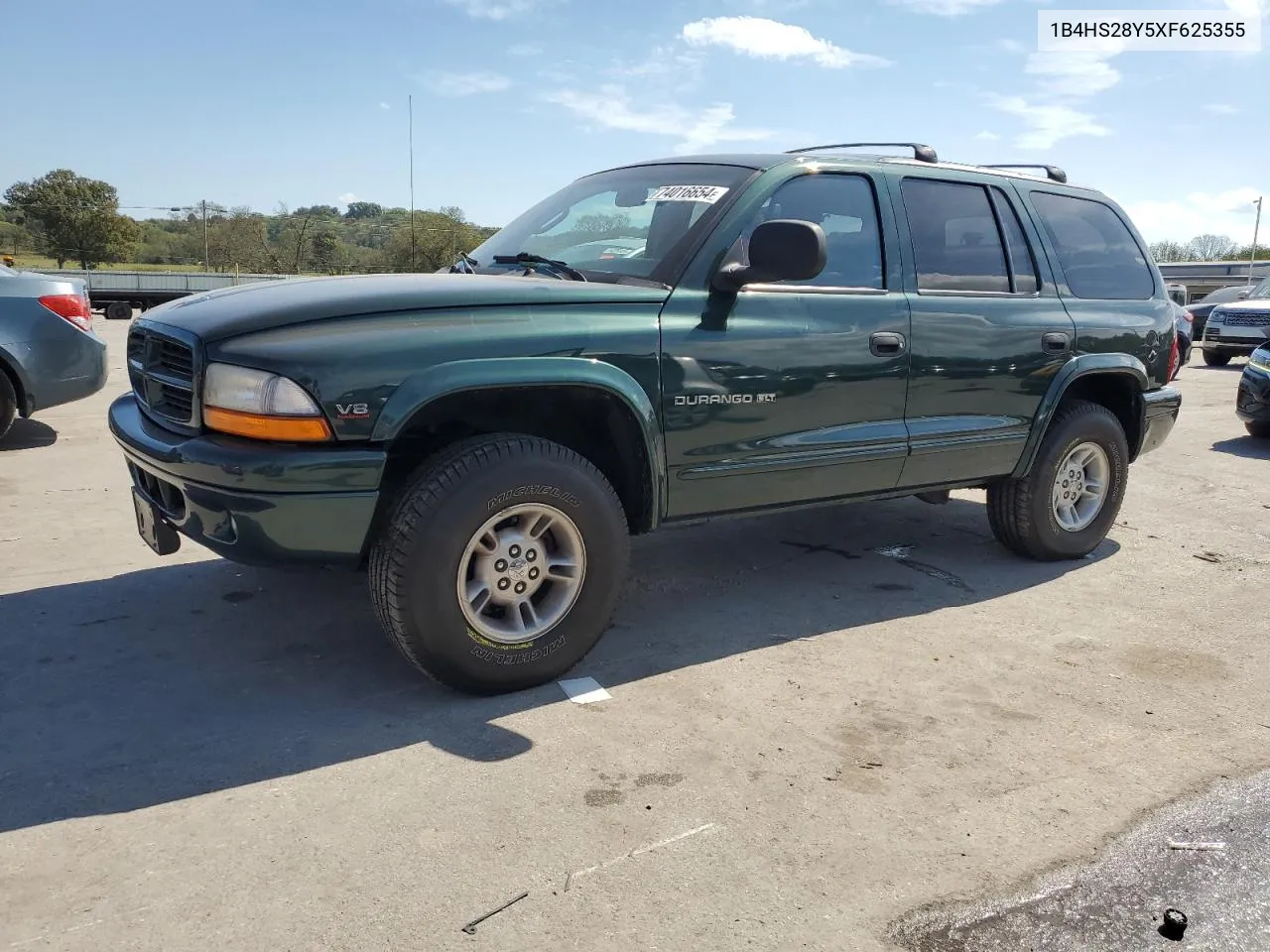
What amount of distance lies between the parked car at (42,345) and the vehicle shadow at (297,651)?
355 cm

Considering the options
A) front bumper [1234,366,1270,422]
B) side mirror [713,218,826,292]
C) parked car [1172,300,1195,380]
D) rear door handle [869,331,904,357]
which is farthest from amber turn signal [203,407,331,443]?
front bumper [1234,366,1270,422]

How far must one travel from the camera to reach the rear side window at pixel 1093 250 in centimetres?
495

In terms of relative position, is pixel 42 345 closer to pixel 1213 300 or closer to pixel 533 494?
pixel 533 494

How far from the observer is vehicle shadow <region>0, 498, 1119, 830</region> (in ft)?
9.37

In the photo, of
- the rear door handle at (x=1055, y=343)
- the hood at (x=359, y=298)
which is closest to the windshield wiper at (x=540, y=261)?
the hood at (x=359, y=298)

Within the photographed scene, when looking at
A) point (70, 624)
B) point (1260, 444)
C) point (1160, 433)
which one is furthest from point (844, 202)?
point (1260, 444)

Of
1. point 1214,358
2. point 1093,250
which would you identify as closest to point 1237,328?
point 1214,358

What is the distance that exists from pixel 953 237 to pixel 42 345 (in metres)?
6.28

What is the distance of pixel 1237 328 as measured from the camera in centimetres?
1617

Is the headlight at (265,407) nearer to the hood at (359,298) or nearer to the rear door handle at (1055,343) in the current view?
the hood at (359,298)

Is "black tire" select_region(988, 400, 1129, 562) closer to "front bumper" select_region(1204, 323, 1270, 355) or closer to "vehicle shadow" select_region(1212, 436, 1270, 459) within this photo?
"vehicle shadow" select_region(1212, 436, 1270, 459)

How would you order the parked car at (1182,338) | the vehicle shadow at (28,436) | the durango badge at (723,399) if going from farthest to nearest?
the vehicle shadow at (28,436)
the parked car at (1182,338)
the durango badge at (723,399)

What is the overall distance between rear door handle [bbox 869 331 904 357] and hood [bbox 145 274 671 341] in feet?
3.16

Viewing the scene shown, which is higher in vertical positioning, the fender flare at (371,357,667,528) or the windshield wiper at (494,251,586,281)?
the windshield wiper at (494,251,586,281)
